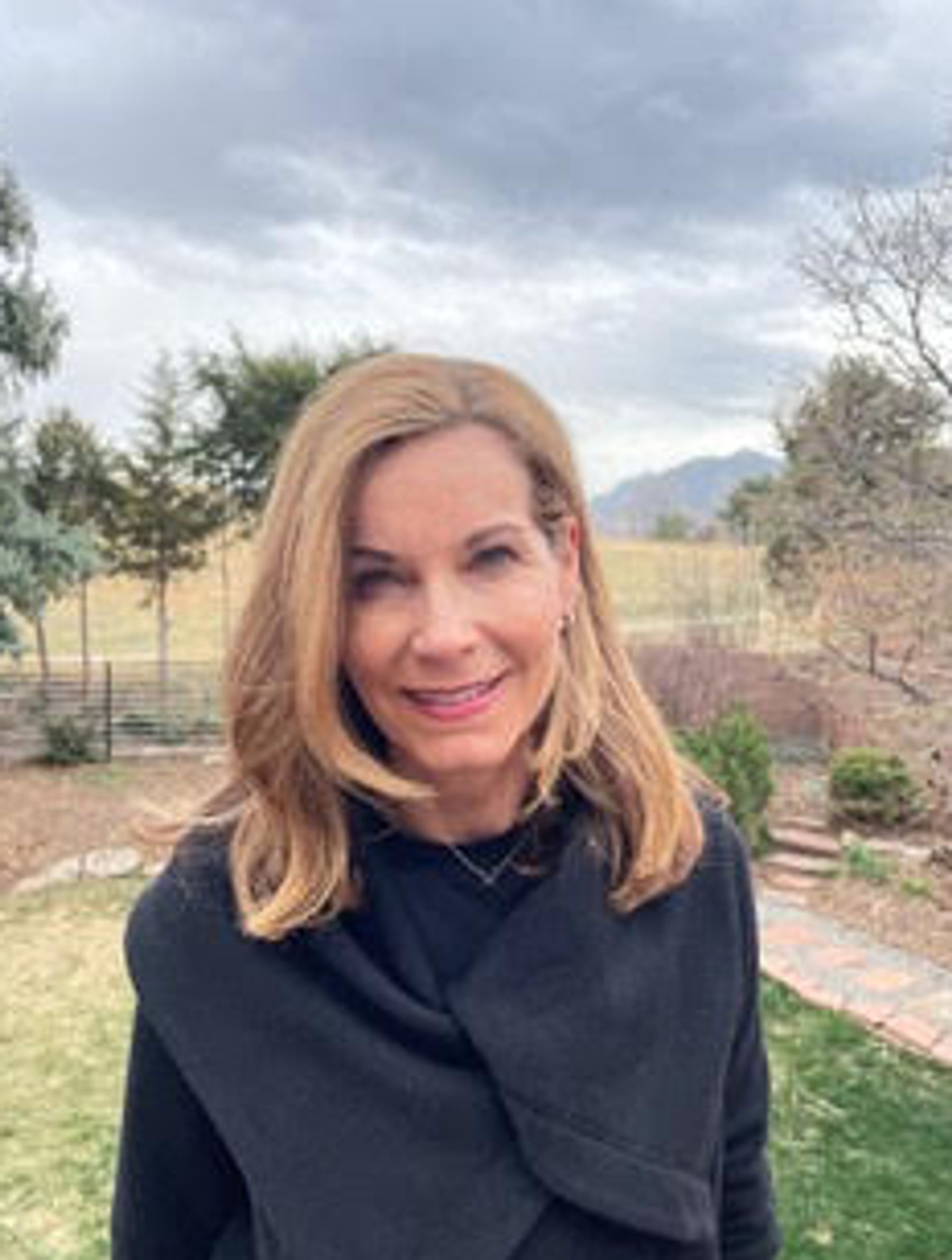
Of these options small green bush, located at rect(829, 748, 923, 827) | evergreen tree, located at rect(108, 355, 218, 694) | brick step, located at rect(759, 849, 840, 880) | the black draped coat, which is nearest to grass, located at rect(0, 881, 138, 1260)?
the black draped coat

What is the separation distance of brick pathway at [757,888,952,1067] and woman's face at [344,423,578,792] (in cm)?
308

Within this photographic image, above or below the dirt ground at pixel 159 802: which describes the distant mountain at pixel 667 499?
above

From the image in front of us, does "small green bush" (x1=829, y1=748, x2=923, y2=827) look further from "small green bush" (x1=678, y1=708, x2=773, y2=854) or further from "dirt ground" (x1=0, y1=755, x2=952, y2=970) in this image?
"small green bush" (x1=678, y1=708, x2=773, y2=854)

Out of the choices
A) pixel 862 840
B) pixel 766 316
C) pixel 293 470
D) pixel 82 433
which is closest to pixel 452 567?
pixel 293 470

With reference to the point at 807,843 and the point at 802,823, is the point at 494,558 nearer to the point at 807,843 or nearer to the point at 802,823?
the point at 807,843

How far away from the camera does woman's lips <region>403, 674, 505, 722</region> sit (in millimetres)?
925

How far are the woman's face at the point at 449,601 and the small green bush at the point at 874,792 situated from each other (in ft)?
19.4

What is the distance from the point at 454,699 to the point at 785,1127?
107 inches

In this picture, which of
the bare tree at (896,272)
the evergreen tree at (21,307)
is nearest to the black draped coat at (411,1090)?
the bare tree at (896,272)

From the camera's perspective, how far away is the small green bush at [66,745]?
885 cm

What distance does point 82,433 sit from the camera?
34.3 ft

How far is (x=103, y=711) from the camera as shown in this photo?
943 cm

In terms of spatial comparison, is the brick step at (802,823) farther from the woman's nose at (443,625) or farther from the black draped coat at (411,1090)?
the woman's nose at (443,625)

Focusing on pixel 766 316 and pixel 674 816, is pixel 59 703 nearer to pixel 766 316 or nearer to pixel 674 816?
pixel 766 316
